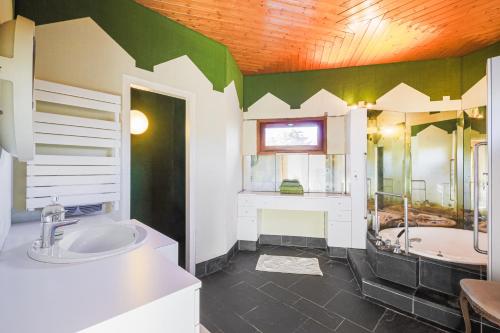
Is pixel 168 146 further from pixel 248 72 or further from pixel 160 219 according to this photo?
pixel 248 72

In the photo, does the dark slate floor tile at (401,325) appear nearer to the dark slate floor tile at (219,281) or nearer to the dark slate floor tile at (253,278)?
the dark slate floor tile at (253,278)

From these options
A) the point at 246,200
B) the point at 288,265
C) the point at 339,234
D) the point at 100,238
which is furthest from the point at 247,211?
the point at 100,238

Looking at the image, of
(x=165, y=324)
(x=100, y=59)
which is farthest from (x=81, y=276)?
(x=100, y=59)

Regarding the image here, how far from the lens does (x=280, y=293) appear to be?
2332 mm

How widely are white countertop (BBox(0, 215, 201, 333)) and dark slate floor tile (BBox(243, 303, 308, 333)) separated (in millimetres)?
1336

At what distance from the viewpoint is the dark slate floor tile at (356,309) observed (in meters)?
1.92

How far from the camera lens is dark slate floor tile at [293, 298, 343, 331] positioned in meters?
1.90

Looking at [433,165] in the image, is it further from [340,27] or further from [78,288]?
[78,288]

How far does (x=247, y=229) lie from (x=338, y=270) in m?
1.28

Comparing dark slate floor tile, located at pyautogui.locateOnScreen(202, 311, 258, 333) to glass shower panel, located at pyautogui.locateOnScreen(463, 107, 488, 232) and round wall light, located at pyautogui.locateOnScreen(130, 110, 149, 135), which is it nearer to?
round wall light, located at pyautogui.locateOnScreen(130, 110, 149, 135)

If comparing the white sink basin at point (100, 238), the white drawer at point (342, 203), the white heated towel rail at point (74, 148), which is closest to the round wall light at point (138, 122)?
the white heated towel rail at point (74, 148)

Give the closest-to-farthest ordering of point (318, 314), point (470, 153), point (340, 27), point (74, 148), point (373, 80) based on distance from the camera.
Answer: point (74, 148)
point (318, 314)
point (340, 27)
point (470, 153)
point (373, 80)

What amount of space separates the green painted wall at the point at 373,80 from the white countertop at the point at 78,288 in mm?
3359

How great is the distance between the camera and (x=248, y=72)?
3.81m
